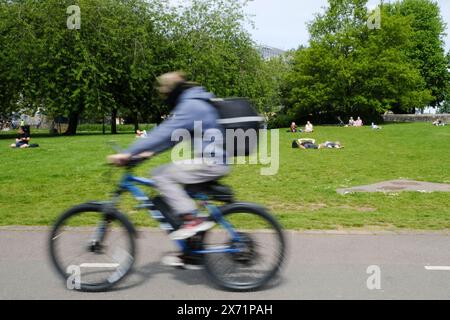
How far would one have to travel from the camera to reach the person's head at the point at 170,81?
4.63m

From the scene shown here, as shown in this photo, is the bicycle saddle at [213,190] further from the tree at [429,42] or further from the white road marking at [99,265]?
the tree at [429,42]

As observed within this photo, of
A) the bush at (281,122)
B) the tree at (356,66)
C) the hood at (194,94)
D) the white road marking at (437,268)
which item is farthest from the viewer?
the bush at (281,122)

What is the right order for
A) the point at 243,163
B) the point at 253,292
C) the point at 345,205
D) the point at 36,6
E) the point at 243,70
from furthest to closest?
1. the point at 243,70
2. the point at 36,6
3. the point at 243,163
4. the point at 345,205
5. the point at 253,292

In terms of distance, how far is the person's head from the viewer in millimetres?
4629

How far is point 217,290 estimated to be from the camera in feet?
15.0

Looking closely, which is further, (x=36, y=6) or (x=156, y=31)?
(x=156, y=31)

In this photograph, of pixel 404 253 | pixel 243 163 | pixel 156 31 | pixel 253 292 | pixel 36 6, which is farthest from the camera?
pixel 156 31

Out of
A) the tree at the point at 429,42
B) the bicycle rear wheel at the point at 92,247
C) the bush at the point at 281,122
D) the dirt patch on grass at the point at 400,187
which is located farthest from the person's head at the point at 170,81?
the tree at the point at 429,42

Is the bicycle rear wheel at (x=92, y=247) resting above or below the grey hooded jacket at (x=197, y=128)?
below
